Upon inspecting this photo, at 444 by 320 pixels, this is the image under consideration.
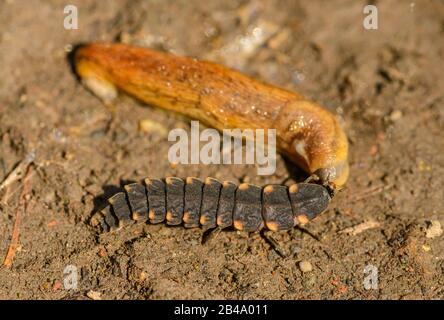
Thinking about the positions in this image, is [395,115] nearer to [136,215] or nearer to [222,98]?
[222,98]

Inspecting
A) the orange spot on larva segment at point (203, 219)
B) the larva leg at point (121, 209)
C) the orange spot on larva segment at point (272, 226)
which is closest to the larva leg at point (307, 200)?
the orange spot on larva segment at point (272, 226)

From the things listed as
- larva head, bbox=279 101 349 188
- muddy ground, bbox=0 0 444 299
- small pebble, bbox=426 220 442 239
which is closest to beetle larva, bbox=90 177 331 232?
muddy ground, bbox=0 0 444 299

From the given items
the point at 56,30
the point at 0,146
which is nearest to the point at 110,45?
the point at 56,30

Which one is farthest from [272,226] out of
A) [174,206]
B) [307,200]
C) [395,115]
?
[395,115]

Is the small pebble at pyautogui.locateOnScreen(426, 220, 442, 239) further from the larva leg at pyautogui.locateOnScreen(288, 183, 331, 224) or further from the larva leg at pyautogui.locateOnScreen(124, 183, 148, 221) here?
the larva leg at pyautogui.locateOnScreen(124, 183, 148, 221)

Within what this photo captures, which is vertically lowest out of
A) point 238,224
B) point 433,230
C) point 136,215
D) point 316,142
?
point 433,230

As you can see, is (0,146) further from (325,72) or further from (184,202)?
(325,72)
